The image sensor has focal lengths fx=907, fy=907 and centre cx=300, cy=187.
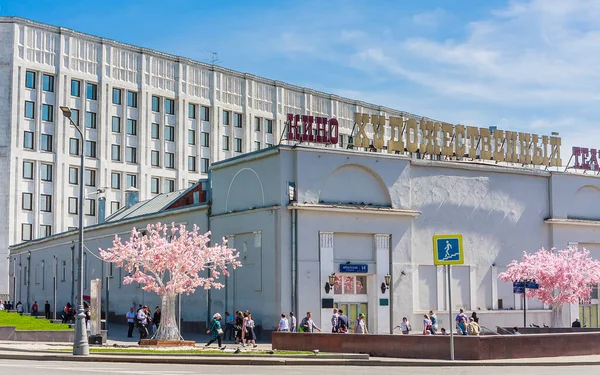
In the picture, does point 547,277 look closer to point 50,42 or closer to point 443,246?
point 443,246

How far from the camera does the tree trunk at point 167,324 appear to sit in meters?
38.3

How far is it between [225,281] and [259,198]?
16.6ft

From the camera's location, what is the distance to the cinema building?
44.4 m

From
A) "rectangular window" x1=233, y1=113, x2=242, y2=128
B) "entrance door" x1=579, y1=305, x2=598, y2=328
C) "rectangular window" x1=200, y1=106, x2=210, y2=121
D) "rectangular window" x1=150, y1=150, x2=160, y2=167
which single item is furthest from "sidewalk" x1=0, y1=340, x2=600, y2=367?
"rectangular window" x1=233, y1=113, x2=242, y2=128

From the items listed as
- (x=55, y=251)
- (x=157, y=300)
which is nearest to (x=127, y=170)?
(x=55, y=251)

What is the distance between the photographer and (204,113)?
332 ft

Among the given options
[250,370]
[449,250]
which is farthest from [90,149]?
[250,370]

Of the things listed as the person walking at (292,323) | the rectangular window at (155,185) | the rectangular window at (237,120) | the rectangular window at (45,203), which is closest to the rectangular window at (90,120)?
the rectangular window at (45,203)

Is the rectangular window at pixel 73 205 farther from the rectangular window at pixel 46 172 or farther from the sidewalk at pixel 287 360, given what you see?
the sidewalk at pixel 287 360

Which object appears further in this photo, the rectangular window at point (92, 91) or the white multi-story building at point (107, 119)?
the rectangular window at point (92, 91)

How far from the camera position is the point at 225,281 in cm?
4772

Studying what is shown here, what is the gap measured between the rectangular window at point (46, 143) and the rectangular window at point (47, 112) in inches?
64.3

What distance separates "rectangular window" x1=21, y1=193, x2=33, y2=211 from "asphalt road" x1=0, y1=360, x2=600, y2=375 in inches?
2341

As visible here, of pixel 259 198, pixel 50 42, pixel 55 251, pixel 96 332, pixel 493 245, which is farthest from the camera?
pixel 50 42
